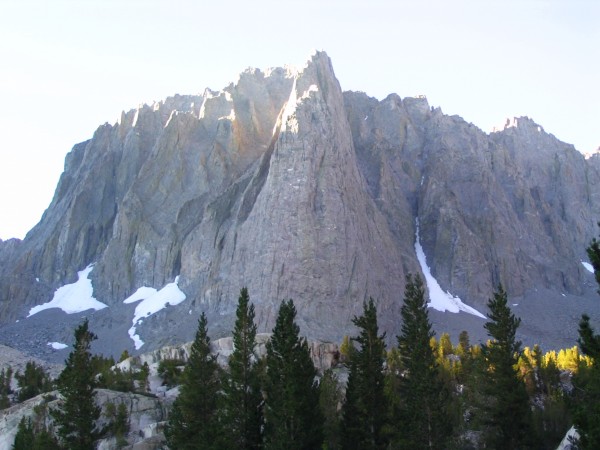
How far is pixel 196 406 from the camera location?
3800 centimetres

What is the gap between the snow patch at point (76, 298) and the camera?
416 ft

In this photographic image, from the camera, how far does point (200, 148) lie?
5531 inches

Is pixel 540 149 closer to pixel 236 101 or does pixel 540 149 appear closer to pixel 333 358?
pixel 236 101

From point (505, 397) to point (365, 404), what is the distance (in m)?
9.24

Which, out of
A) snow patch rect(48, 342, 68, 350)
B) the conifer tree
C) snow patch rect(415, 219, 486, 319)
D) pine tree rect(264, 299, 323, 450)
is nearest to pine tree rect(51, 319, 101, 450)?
pine tree rect(264, 299, 323, 450)

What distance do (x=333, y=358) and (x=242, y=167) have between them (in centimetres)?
8129

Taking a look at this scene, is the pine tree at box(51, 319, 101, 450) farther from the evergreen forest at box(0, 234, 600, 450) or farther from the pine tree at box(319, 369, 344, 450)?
the pine tree at box(319, 369, 344, 450)

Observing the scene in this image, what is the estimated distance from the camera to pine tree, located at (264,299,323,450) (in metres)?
32.1

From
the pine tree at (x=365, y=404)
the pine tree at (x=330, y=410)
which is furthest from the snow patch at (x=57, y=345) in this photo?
the pine tree at (x=365, y=404)

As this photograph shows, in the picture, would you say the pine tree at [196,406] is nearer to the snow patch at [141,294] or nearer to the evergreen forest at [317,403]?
the evergreen forest at [317,403]

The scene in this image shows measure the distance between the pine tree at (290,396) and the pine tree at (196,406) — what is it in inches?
170

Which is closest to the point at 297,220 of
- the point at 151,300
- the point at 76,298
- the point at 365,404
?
the point at 151,300

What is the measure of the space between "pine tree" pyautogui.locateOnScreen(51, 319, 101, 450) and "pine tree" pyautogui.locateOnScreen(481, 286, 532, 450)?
24444 millimetres

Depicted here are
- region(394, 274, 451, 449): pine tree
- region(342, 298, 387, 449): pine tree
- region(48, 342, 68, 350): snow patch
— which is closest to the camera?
region(394, 274, 451, 449): pine tree
